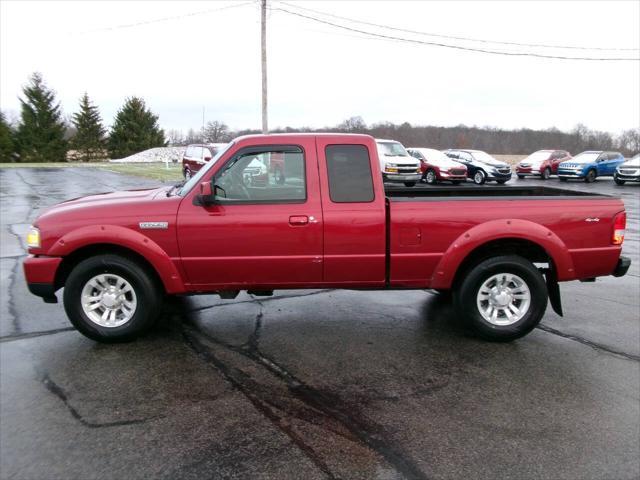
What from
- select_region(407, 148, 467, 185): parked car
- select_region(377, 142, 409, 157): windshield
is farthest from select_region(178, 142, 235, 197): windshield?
select_region(407, 148, 467, 185): parked car

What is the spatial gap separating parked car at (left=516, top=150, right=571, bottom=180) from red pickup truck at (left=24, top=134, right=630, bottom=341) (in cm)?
2596

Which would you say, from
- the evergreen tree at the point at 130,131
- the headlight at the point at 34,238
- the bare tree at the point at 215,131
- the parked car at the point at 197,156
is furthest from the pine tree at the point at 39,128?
the headlight at the point at 34,238

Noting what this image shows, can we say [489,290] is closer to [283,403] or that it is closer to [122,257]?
[283,403]

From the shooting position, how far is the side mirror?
4246mm

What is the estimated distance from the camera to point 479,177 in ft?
81.9

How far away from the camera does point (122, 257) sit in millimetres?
4508

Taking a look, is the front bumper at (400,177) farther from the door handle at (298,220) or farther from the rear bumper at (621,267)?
the door handle at (298,220)

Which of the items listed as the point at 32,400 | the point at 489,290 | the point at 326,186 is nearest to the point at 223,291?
the point at 326,186

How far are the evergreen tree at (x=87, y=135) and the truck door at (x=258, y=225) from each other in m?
62.5

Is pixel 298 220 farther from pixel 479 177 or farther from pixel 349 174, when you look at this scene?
pixel 479 177

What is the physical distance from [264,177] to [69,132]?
68.8 m

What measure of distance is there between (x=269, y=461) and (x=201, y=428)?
0.60 m

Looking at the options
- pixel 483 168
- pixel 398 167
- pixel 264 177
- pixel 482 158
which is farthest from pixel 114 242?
pixel 482 158

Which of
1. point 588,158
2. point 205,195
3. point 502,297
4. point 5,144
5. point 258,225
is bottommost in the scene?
point 502,297
